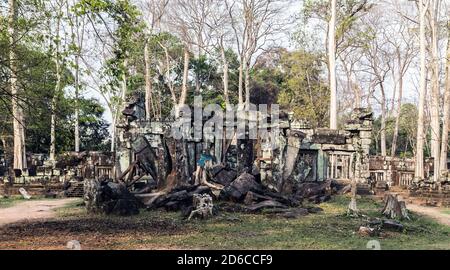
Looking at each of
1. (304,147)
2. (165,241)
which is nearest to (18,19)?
(165,241)

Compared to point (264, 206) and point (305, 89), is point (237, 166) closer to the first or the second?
point (264, 206)

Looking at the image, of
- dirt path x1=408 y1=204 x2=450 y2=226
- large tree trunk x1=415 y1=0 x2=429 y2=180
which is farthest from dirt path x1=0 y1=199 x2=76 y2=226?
large tree trunk x1=415 y1=0 x2=429 y2=180

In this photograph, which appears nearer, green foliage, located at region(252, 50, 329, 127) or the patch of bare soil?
the patch of bare soil

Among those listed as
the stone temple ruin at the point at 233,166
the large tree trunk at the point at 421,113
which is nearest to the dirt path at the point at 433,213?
the stone temple ruin at the point at 233,166

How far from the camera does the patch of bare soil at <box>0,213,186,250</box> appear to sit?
7.84 metres

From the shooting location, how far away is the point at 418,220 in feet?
37.1

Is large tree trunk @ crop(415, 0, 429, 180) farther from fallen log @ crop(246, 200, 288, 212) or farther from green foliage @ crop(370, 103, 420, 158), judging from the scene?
green foliage @ crop(370, 103, 420, 158)

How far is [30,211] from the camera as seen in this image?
12891 mm

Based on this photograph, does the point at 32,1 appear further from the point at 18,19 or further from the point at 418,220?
the point at 418,220

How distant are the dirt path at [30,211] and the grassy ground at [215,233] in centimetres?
86

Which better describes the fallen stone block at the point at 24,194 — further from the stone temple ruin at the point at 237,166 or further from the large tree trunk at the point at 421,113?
the large tree trunk at the point at 421,113

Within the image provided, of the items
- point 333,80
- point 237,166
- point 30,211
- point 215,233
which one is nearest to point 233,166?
point 237,166

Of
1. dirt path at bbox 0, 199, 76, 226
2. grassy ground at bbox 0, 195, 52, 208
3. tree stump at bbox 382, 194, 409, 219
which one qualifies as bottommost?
grassy ground at bbox 0, 195, 52, 208

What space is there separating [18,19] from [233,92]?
25.2 m
